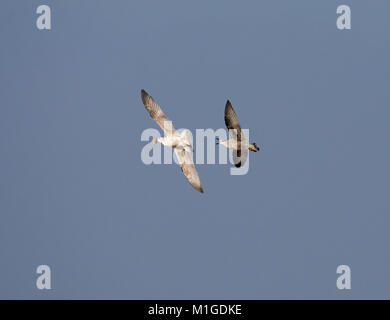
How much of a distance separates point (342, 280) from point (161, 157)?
8.86 metres

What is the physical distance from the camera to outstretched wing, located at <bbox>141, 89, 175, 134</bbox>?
67.3 feet

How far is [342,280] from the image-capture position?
2733 centimetres

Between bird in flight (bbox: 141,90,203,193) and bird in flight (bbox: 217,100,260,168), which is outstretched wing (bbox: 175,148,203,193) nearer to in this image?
bird in flight (bbox: 141,90,203,193)

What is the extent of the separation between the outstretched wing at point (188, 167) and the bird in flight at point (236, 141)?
1.04 m

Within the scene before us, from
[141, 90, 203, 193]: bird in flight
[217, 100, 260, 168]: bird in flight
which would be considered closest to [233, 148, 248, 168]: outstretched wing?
[217, 100, 260, 168]: bird in flight

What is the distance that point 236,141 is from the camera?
21062 mm

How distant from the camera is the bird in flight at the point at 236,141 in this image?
21.0m

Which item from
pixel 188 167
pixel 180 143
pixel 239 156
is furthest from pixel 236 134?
pixel 180 143

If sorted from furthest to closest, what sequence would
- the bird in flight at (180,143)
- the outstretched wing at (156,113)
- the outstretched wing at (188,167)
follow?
1. the outstretched wing at (156,113)
2. the outstretched wing at (188,167)
3. the bird in flight at (180,143)

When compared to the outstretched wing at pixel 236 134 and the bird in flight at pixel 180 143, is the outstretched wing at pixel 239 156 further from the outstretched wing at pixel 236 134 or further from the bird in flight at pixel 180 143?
the bird in flight at pixel 180 143

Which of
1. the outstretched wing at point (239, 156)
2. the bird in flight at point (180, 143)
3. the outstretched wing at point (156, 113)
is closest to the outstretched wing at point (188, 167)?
the bird in flight at point (180, 143)

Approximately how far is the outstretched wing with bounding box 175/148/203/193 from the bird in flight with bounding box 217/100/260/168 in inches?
41.1
